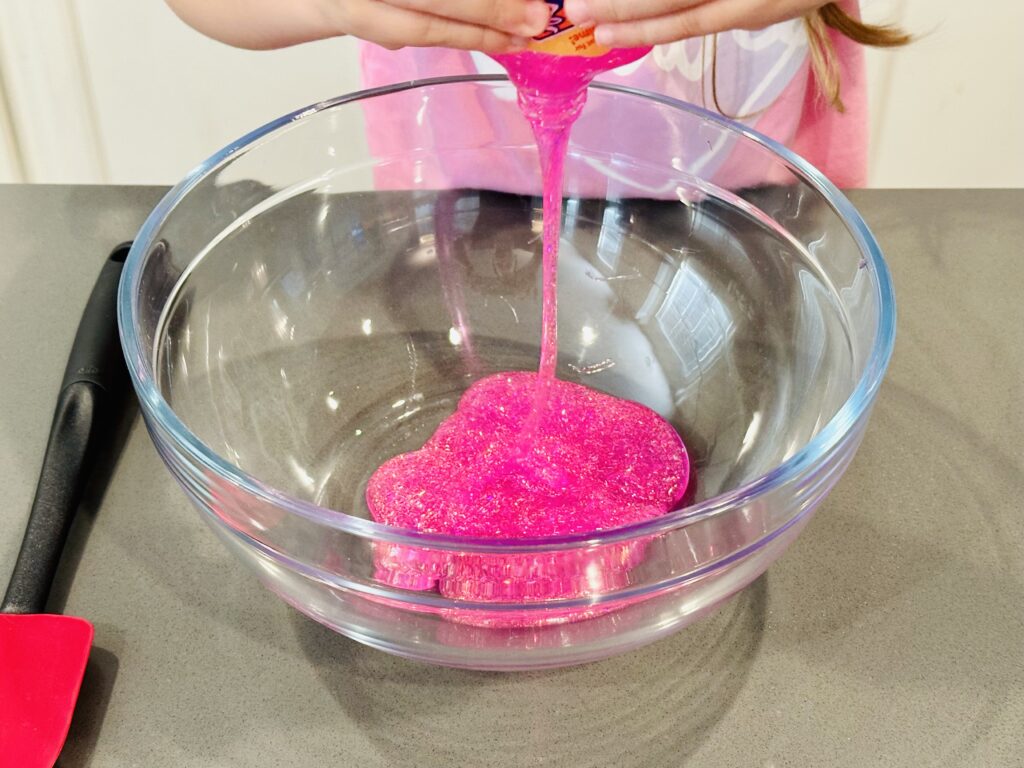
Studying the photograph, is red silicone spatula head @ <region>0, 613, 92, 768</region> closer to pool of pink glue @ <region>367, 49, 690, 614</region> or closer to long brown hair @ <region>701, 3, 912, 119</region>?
pool of pink glue @ <region>367, 49, 690, 614</region>

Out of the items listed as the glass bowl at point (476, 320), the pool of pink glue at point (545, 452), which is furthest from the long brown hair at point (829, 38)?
the pool of pink glue at point (545, 452)

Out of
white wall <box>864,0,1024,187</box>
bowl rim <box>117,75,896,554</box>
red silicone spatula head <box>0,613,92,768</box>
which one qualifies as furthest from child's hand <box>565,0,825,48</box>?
white wall <box>864,0,1024,187</box>

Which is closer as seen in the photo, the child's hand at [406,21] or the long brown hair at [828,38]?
the child's hand at [406,21]

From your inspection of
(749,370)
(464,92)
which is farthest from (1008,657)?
(464,92)

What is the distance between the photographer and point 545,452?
0.70 meters

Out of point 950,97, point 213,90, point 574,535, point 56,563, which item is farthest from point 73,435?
point 950,97

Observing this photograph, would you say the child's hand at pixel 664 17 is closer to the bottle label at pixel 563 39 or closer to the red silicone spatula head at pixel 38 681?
the bottle label at pixel 563 39

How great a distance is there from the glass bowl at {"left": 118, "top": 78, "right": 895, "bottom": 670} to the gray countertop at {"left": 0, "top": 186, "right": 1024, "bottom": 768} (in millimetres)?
57

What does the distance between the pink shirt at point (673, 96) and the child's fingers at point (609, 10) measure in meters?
0.28

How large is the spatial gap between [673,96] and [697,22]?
47cm

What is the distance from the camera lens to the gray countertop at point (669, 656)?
555 millimetres

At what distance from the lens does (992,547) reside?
658mm

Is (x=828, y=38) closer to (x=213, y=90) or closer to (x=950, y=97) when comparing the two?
(x=950, y=97)

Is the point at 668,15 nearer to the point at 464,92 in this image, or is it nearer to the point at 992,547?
the point at 464,92
